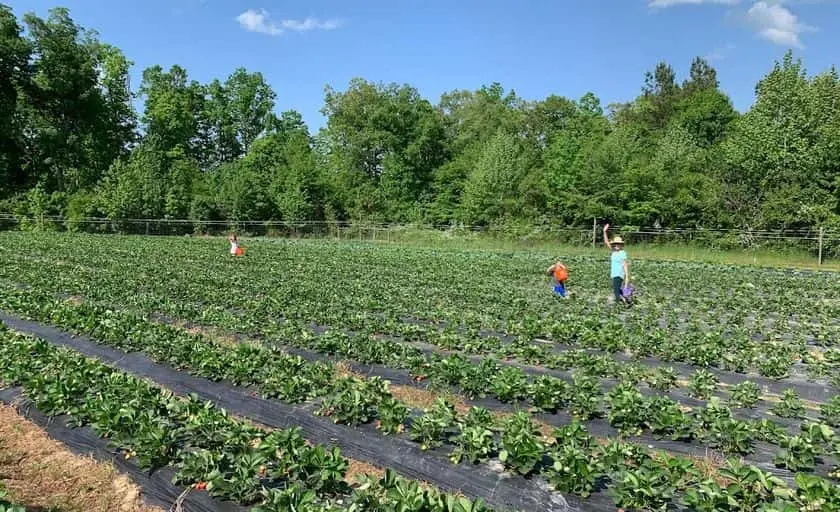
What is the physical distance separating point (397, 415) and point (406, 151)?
49364 mm

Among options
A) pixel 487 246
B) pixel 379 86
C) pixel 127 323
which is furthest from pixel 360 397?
pixel 379 86

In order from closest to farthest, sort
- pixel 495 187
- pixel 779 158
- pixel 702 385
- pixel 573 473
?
1. pixel 573 473
2. pixel 702 385
3. pixel 779 158
4. pixel 495 187

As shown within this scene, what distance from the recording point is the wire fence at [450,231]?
93.8 ft

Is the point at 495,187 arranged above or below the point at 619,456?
above

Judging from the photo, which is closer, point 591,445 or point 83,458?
point 591,445

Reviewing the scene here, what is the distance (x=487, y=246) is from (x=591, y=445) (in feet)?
101

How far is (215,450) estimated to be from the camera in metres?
4.39

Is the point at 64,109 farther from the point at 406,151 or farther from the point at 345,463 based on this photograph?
the point at 345,463

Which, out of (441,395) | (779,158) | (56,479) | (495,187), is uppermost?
(779,158)

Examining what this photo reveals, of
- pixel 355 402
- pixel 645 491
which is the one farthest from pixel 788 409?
pixel 355 402

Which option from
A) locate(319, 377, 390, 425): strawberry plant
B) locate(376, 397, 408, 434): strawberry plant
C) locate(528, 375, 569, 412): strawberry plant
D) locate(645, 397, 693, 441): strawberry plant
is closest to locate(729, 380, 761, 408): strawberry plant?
locate(645, 397, 693, 441): strawberry plant

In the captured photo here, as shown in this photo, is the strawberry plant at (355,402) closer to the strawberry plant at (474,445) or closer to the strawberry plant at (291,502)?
the strawberry plant at (474,445)

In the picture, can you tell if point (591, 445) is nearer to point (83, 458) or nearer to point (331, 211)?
point (83, 458)

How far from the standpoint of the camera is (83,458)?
4809 millimetres
